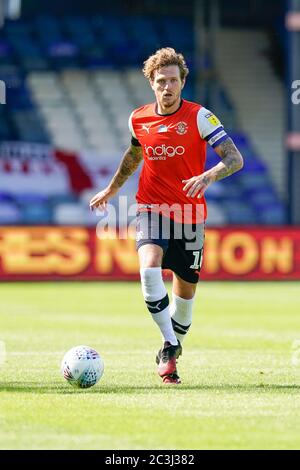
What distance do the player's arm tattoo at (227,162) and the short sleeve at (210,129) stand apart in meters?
0.05

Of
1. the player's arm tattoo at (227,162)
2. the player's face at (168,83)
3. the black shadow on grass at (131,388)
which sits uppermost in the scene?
the player's face at (168,83)

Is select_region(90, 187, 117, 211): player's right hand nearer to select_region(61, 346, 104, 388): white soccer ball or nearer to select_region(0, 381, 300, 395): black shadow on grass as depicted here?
select_region(61, 346, 104, 388): white soccer ball

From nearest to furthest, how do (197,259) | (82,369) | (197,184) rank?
1. (197,184)
2. (82,369)
3. (197,259)

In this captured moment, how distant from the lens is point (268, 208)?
30.0m

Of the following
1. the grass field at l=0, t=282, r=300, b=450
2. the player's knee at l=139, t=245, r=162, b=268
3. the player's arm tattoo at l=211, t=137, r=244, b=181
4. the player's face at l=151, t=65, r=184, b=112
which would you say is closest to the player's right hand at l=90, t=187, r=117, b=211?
the player's knee at l=139, t=245, r=162, b=268

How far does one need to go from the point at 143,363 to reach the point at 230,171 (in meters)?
2.40

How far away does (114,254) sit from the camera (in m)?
24.4

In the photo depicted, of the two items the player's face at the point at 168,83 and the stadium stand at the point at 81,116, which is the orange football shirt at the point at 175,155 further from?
the stadium stand at the point at 81,116

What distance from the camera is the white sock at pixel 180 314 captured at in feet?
31.8

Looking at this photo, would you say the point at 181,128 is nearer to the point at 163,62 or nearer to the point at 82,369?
the point at 163,62

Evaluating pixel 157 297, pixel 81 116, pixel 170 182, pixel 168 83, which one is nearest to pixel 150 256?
pixel 157 297

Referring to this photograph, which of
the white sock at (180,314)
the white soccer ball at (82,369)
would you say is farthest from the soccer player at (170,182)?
the white soccer ball at (82,369)

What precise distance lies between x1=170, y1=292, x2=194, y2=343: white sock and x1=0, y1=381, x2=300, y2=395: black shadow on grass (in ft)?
2.72

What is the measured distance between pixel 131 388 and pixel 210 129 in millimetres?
2028
